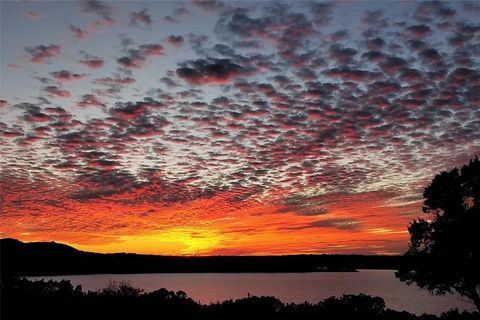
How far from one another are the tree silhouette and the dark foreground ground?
2.91 metres

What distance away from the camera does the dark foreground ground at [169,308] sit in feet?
96.1

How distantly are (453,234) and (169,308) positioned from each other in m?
21.4

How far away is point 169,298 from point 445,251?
21.0m

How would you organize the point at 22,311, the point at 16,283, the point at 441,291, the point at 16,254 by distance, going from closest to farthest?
1. the point at 22,311
2. the point at 441,291
3. the point at 16,283
4. the point at 16,254

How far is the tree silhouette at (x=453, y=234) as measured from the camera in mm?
32175

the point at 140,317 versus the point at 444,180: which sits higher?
the point at 444,180

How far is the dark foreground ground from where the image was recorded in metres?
29.3

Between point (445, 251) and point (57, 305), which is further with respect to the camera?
point (445, 251)

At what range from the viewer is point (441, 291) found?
112 feet

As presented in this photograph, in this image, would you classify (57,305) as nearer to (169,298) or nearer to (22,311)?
(22,311)

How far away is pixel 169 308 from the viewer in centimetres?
3152

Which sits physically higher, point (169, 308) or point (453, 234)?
point (453, 234)

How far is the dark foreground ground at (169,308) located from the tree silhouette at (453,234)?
291cm

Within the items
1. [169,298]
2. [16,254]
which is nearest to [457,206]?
[169,298]
